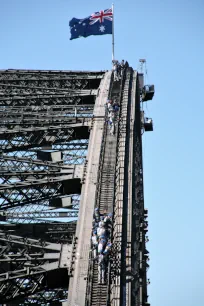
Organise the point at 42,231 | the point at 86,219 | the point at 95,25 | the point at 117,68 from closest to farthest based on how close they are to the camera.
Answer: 1. the point at 86,219
2. the point at 42,231
3. the point at 117,68
4. the point at 95,25

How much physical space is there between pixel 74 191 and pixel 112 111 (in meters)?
8.11

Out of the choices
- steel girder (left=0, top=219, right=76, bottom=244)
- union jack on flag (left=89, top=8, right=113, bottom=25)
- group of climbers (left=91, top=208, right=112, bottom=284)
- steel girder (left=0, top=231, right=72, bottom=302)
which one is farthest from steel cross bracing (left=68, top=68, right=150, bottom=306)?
union jack on flag (left=89, top=8, right=113, bottom=25)

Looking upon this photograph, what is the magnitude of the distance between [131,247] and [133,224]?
2.17 metres

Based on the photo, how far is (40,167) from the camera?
4438 centimetres

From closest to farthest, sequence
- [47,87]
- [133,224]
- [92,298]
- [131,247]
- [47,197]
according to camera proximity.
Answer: [92,298] < [131,247] < [133,224] < [47,197] < [47,87]

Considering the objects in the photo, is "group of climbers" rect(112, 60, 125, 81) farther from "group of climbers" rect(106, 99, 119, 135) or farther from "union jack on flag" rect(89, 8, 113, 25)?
"group of climbers" rect(106, 99, 119, 135)

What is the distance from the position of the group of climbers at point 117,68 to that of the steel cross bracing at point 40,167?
96.2 inches

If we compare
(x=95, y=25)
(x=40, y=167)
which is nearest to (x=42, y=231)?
(x=40, y=167)

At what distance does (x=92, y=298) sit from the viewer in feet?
85.7

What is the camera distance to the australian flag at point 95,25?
174 feet

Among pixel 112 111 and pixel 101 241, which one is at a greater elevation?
pixel 112 111

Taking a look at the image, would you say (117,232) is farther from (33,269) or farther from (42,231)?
(42,231)

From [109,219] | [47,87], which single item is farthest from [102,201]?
[47,87]

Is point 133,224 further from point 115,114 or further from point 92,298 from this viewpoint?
point 115,114
